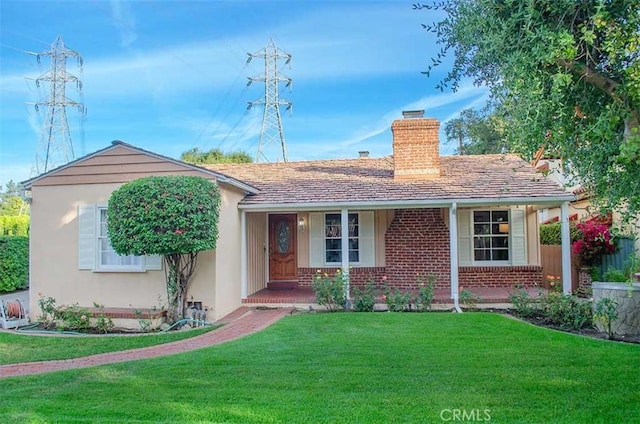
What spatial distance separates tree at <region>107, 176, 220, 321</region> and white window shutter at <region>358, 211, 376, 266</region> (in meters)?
5.24

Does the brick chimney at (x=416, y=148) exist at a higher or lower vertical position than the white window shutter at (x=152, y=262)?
higher

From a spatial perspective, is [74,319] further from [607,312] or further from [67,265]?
[607,312]

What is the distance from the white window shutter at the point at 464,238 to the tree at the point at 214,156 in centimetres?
2836

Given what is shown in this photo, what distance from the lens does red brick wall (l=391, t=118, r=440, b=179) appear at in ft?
39.7

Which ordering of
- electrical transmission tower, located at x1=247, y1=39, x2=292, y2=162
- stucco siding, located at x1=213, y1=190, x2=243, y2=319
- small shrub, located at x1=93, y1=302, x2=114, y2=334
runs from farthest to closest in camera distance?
electrical transmission tower, located at x1=247, y1=39, x2=292, y2=162 → stucco siding, located at x1=213, y1=190, x2=243, y2=319 → small shrub, located at x1=93, y1=302, x2=114, y2=334

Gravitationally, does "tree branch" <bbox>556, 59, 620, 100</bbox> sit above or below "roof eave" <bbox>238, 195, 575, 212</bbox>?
above

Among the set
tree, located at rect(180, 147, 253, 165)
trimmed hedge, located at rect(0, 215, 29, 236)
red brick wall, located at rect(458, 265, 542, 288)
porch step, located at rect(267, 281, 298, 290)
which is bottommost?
porch step, located at rect(267, 281, 298, 290)

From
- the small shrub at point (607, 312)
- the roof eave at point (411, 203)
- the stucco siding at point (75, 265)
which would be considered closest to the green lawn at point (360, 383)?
the small shrub at point (607, 312)

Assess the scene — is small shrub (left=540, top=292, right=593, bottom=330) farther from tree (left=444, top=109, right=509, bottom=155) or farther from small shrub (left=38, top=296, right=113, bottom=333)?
tree (left=444, top=109, right=509, bottom=155)

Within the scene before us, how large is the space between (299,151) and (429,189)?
2848 cm

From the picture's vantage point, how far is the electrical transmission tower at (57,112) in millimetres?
30500

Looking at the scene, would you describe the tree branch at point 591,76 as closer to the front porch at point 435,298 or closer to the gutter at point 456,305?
the gutter at point 456,305

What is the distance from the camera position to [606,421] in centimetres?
390

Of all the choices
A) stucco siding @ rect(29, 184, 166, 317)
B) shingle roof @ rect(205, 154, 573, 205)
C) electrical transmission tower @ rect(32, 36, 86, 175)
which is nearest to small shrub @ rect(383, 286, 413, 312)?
shingle roof @ rect(205, 154, 573, 205)
